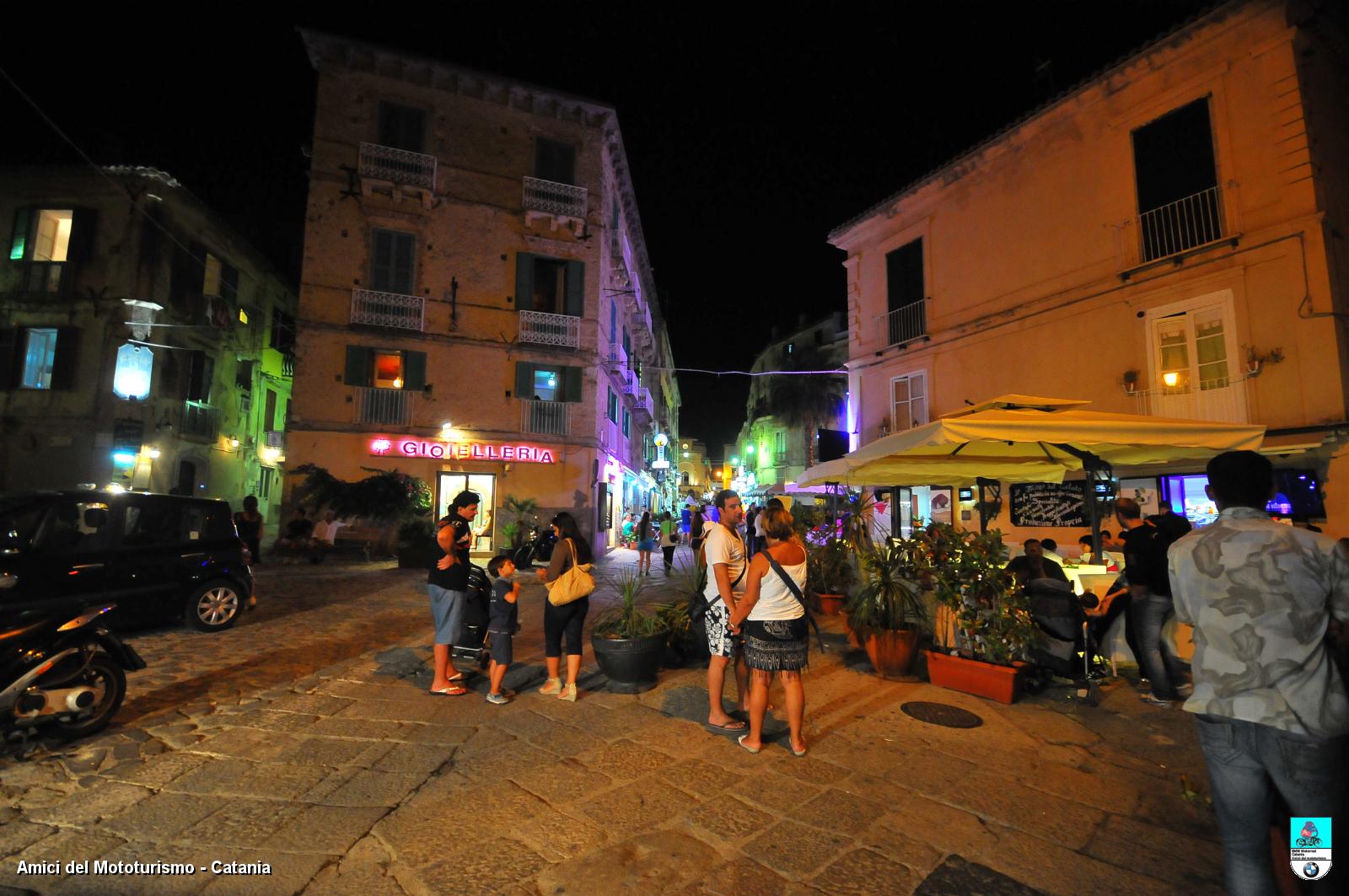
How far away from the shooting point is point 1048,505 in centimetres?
1245

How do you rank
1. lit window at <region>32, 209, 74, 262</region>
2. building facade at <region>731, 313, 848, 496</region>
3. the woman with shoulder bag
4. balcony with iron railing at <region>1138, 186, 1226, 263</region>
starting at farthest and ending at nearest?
building facade at <region>731, 313, 848, 496</region> → lit window at <region>32, 209, 74, 262</region> → balcony with iron railing at <region>1138, 186, 1226, 263</region> → the woman with shoulder bag

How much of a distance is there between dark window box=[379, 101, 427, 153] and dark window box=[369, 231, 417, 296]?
2.65m

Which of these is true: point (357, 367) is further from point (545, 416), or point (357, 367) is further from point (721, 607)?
point (721, 607)

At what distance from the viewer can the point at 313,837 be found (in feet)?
9.95

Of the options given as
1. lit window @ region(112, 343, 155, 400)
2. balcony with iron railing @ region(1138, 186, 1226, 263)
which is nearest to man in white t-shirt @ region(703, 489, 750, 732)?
balcony with iron railing @ region(1138, 186, 1226, 263)

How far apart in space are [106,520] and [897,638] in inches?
332

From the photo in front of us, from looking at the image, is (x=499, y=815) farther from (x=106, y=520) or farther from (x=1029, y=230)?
(x=1029, y=230)

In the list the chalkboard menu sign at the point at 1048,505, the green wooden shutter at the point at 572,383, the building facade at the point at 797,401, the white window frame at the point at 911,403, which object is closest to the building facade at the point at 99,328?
the green wooden shutter at the point at 572,383

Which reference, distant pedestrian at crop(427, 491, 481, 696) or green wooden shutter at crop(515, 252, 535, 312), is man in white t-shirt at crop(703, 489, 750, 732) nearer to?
distant pedestrian at crop(427, 491, 481, 696)

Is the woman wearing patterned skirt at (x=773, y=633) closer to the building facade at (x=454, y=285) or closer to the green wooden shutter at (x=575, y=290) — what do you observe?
the building facade at (x=454, y=285)

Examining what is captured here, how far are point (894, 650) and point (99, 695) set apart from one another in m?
6.28

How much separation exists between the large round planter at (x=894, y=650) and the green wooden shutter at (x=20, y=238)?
24.0 metres

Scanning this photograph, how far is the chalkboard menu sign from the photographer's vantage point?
1196 cm

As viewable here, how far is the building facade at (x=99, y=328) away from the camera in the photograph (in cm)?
1653
